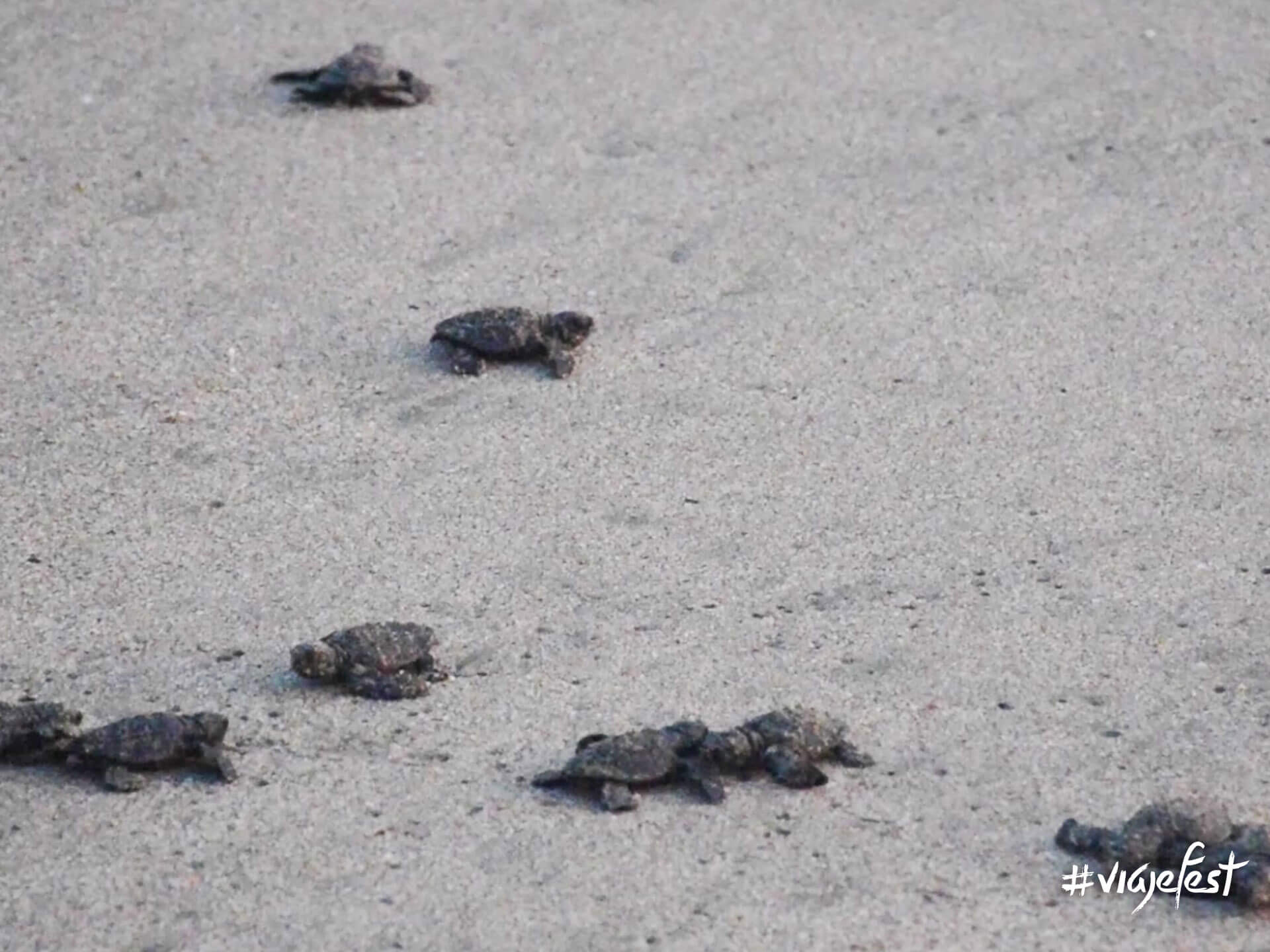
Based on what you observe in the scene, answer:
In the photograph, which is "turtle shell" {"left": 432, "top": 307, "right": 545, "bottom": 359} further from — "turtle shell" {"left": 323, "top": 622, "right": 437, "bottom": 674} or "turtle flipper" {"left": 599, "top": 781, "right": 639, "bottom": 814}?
"turtle flipper" {"left": 599, "top": 781, "right": 639, "bottom": 814}

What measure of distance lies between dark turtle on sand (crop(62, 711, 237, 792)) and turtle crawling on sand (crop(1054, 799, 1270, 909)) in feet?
5.11

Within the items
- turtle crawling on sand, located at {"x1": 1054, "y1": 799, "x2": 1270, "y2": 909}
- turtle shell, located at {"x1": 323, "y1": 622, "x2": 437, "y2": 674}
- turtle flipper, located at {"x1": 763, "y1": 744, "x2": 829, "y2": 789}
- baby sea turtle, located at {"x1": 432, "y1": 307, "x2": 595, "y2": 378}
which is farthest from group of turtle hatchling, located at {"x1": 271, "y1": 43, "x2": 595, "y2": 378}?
turtle crawling on sand, located at {"x1": 1054, "y1": 799, "x2": 1270, "y2": 909}

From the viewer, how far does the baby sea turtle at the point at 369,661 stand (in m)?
3.97

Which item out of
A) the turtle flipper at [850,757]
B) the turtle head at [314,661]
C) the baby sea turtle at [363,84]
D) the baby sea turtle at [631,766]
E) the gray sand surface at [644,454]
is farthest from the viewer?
the baby sea turtle at [363,84]

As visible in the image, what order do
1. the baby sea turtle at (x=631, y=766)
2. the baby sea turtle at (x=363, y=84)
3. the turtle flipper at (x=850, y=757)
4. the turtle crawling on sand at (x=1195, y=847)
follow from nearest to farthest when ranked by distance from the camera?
the turtle crawling on sand at (x=1195, y=847)
the baby sea turtle at (x=631, y=766)
the turtle flipper at (x=850, y=757)
the baby sea turtle at (x=363, y=84)

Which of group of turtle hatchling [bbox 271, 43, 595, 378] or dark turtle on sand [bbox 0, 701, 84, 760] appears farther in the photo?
group of turtle hatchling [bbox 271, 43, 595, 378]

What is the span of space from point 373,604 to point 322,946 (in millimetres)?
1235

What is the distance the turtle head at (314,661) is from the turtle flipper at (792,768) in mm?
894

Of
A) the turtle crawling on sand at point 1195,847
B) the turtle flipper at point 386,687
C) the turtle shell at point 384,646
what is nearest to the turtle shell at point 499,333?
the turtle shell at point 384,646

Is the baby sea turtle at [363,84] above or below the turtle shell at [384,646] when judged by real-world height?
above

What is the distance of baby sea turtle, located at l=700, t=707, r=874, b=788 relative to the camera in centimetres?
366

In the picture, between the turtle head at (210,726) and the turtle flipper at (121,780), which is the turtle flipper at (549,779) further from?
the turtle flipper at (121,780)

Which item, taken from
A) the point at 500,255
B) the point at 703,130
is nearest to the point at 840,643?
the point at 500,255

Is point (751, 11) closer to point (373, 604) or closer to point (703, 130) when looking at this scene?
point (703, 130)
